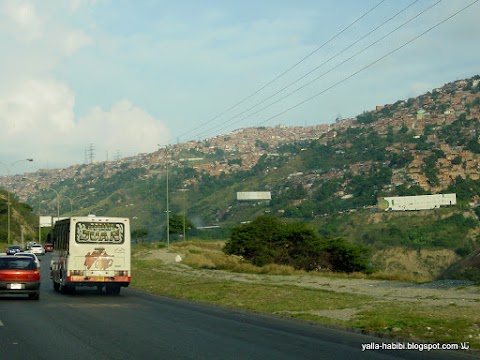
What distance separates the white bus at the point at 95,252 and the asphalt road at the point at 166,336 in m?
4.23

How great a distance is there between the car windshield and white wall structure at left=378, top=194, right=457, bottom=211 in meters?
61.4

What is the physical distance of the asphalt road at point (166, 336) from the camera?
1303 centimetres

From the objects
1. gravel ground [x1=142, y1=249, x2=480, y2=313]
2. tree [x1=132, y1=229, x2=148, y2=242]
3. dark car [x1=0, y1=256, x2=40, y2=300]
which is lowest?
gravel ground [x1=142, y1=249, x2=480, y2=313]

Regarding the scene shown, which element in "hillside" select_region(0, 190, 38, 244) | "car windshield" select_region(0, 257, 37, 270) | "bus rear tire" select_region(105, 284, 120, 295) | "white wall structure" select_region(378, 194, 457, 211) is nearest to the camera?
"car windshield" select_region(0, 257, 37, 270)

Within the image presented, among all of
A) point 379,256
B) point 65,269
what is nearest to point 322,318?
point 65,269

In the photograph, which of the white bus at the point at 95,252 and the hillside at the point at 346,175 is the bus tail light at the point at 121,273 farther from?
the hillside at the point at 346,175

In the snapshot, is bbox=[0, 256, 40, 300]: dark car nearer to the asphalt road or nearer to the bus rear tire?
the asphalt road

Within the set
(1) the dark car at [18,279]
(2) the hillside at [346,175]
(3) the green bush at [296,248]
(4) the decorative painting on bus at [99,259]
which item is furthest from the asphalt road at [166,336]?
(2) the hillside at [346,175]

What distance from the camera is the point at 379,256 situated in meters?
70.4

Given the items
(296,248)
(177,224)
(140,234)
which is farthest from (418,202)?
(140,234)

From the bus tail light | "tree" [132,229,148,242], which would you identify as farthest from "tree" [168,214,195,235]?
the bus tail light

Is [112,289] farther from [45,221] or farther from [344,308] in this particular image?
[45,221]

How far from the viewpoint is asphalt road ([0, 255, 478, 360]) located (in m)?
13.0

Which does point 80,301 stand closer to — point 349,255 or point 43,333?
point 43,333
